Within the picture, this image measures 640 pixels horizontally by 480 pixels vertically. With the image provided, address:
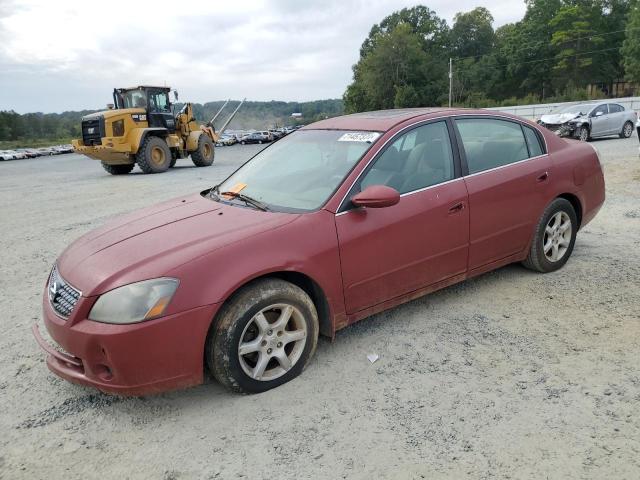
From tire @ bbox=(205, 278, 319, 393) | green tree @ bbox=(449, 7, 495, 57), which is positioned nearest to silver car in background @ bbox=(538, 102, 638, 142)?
tire @ bbox=(205, 278, 319, 393)

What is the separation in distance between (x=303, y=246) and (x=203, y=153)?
16.9 meters

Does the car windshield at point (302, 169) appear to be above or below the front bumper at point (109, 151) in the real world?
below

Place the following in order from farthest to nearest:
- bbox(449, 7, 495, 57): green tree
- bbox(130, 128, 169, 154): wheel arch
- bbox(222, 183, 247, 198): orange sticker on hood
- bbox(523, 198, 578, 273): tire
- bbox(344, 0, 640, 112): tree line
A: bbox(449, 7, 495, 57): green tree, bbox(344, 0, 640, 112): tree line, bbox(130, 128, 169, 154): wheel arch, bbox(523, 198, 578, 273): tire, bbox(222, 183, 247, 198): orange sticker on hood

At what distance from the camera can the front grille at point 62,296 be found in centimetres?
273

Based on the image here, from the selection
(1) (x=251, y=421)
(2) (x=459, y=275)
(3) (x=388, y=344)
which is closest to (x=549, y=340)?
(2) (x=459, y=275)

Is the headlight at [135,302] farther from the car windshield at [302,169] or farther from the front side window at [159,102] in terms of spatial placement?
the front side window at [159,102]

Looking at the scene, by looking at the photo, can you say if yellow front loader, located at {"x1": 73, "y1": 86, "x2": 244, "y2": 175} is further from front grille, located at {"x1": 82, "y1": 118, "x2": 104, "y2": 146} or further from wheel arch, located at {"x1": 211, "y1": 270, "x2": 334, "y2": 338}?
wheel arch, located at {"x1": 211, "y1": 270, "x2": 334, "y2": 338}

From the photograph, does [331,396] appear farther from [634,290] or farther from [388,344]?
[634,290]

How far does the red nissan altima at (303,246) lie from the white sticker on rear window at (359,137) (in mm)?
15

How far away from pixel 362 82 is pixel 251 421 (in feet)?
275

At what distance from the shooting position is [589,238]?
552 centimetres

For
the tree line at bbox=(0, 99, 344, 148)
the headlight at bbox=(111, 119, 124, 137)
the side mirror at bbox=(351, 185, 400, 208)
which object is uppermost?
the tree line at bbox=(0, 99, 344, 148)

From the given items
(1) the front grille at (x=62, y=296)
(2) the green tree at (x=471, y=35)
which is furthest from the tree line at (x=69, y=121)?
(1) the front grille at (x=62, y=296)

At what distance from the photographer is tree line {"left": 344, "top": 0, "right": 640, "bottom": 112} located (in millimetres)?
63647
